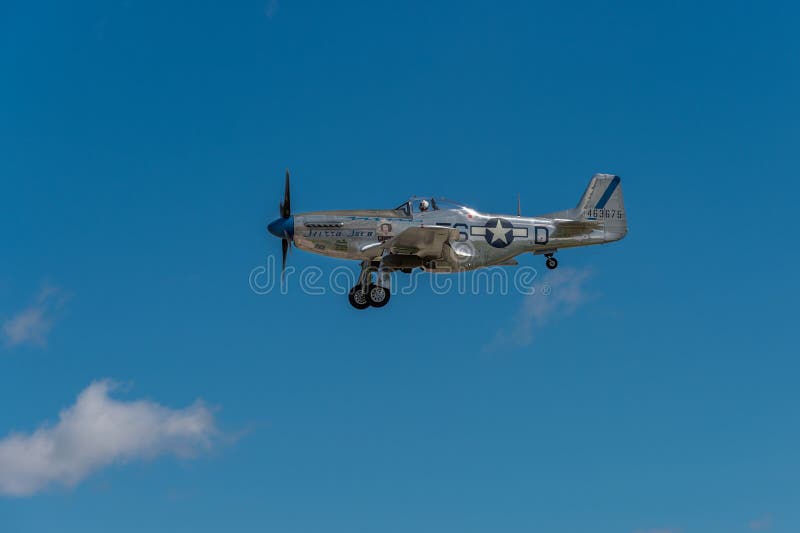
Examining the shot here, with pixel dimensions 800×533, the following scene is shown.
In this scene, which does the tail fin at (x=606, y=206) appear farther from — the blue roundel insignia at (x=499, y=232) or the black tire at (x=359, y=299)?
the black tire at (x=359, y=299)

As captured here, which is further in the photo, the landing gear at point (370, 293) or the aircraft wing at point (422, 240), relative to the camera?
the landing gear at point (370, 293)

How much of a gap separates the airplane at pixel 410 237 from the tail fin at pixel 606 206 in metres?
1.39

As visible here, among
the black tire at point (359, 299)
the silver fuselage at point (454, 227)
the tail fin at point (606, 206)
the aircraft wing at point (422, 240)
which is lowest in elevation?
the black tire at point (359, 299)

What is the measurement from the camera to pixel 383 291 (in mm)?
31859

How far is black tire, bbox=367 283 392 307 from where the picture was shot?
104 ft

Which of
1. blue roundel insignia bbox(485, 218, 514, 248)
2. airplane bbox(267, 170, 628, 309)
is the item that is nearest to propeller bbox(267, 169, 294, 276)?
airplane bbox(267, 170, 628, 309)

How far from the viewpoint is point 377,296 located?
104 ft

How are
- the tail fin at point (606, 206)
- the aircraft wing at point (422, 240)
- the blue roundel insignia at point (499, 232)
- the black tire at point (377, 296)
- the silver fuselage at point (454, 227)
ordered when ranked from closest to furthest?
the aircraft wing at point (422, 240), the black tire at point (377, 296), the silver fuselage at point (454, 227), the blue roundel insignia at point (499, 232), the tail fin at point (606, 206)

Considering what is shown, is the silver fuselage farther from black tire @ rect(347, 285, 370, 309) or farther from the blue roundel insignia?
black tire @ rect(347, 285, 370, 309)

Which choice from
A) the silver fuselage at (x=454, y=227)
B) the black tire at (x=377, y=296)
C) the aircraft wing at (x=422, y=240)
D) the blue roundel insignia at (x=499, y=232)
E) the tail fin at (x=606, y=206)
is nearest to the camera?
the aircraft wing at (x=422, y=240)

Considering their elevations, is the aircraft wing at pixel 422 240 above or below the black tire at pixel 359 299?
above

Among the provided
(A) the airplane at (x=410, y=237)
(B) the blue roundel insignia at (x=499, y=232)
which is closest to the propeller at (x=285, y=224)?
(A) the airplane at (x=410, y=237)

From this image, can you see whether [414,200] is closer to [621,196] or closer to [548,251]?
[548,251]

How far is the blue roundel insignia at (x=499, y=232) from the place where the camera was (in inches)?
1309
